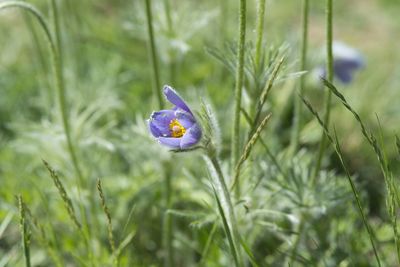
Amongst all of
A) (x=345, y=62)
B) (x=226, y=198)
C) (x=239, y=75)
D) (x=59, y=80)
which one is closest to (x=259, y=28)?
(x=239, y=75)

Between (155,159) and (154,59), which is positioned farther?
(155,159)

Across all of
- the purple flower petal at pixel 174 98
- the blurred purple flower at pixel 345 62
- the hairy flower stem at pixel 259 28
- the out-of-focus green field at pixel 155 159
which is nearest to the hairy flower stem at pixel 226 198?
the out-of-focus green field at pixel 155 159

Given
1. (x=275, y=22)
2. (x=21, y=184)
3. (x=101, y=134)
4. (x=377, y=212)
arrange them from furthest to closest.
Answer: (x=275, y=22) < (x=377, y=212) < (x=21, y=184) < (x=101, y=134)

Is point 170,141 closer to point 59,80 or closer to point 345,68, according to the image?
point 59,80

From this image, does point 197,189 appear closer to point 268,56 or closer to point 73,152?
point 73,152

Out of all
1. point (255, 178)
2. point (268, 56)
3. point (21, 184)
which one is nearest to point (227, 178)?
point (255, 178)

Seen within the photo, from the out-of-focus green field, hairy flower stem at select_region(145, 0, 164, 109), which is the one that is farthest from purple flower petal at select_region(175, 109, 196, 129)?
hairy flower stem at select_region(145, 0, 164, 109)

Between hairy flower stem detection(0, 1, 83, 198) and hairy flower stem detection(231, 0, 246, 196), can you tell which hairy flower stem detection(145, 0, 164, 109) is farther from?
hairy flower stem detection(231, 0, 246, 196)
